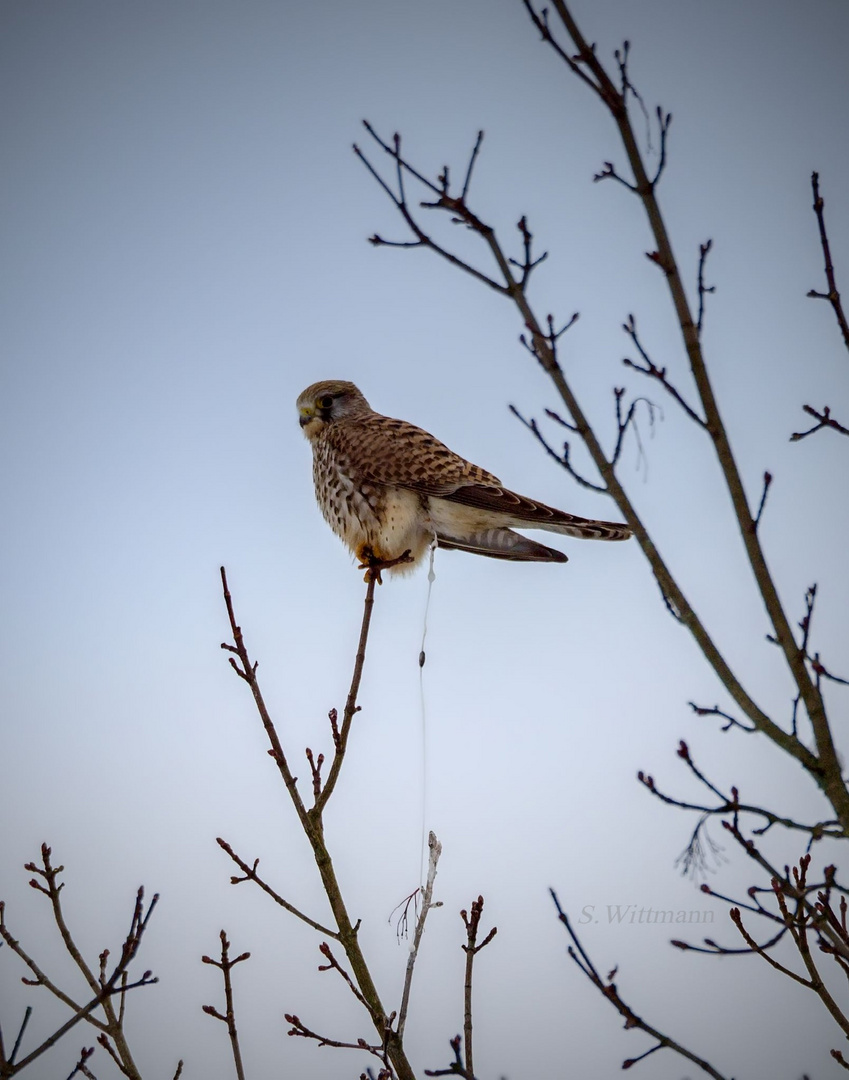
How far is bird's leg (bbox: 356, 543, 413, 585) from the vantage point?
297 centimetres

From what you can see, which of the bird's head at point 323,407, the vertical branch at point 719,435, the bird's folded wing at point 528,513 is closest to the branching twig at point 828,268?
the vertical branch at point 719,435

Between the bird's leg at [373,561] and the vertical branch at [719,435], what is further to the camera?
the bird's leg at [373,561]

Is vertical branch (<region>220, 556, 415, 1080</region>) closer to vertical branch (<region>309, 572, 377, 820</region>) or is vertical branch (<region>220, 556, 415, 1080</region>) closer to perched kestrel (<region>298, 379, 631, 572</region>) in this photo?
vertical branch (<region>309, 572, 377, 820</region>)

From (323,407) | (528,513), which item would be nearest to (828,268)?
(528,513)

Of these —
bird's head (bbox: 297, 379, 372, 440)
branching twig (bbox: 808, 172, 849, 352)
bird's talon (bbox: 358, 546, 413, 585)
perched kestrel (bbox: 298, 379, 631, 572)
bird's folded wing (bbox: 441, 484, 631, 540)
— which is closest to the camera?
branching twig (bbox: 808, 172, 849, 352)

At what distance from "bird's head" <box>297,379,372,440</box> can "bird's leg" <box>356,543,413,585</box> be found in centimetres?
69

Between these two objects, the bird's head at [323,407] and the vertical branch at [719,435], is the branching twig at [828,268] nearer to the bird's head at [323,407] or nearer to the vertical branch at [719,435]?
the vertical branch at [719,435]

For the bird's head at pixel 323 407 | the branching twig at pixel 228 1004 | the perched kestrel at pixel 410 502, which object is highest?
the bird's head at pixel 323 407

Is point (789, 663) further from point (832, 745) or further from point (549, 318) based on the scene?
point (549, 318)

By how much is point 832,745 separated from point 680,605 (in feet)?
1.43

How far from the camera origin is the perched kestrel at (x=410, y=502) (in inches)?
126

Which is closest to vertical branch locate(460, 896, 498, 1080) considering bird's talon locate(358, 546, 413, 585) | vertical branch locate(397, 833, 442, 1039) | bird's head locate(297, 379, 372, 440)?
vertical branch locate(397, 833, 442, 1039)

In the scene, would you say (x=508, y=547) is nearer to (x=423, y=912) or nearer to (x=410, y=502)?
(x=410, y=502)

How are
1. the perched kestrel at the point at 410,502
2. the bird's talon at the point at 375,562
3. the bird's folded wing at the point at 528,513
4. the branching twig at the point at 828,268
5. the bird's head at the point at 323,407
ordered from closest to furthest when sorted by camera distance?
the branching twig at the point at 828,268 → the bird's folded wing at the point at 528,513 → the bird's talon at the point at 375,562 → the perched kestrel at the point at 410,502 → the bird's head at the point at 323,407
